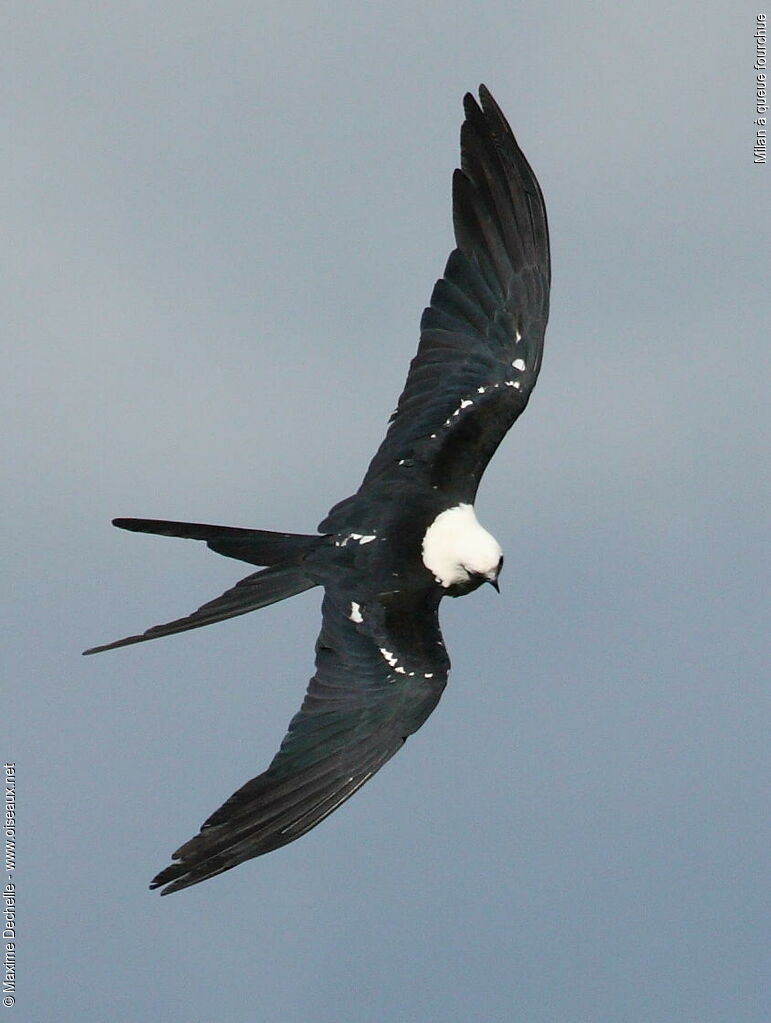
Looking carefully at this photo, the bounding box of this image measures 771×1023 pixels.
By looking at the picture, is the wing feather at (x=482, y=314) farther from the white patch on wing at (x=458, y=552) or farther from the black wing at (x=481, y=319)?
the white patch on wing at (x=458, y=552)

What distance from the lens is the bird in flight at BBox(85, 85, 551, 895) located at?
40.9 ft

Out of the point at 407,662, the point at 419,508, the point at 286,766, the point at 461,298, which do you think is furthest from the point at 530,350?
the point at 286,766

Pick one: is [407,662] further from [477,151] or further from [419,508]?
[477,151]

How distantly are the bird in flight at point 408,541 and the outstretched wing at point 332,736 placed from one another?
10 millimetres

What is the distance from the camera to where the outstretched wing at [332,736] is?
11883 mm

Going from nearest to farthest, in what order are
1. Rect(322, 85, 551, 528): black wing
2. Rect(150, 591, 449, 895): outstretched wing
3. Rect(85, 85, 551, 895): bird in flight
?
Rect(150, 591, 449, 895): outstretched wing → Rect(85, 85, 551, 895): bird in flight → Rect(322, 85, 551, 528): black wing

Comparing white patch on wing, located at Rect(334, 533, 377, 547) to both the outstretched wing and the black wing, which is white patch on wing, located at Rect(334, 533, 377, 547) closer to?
the outstretched wing

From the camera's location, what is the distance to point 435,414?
14938 millimetres

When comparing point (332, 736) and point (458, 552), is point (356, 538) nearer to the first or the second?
point (458, 552)

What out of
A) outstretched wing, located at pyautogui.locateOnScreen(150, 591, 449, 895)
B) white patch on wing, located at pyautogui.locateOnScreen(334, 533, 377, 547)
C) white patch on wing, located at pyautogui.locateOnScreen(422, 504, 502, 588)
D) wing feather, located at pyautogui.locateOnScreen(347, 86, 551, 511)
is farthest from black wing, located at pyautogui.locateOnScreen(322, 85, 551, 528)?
outstretched wing, located at pyautogui.locateOnScreen(150, 591, 449, 895)

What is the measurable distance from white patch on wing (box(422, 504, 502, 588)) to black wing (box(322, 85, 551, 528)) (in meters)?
0.58

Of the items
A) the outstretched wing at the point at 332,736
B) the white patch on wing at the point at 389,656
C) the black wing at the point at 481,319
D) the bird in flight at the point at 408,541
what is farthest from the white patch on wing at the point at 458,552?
the white patch on wing at the point at 389,656

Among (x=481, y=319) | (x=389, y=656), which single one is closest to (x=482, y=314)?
(x=481, y=319)

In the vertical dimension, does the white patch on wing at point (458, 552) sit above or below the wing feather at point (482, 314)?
below
